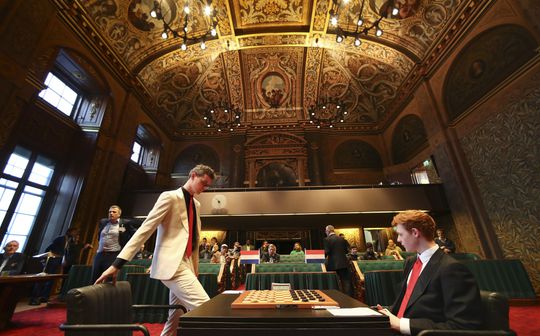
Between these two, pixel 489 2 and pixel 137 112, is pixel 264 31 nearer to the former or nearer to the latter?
pixel 137 112

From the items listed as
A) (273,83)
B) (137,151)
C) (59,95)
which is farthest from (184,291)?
(273,83)

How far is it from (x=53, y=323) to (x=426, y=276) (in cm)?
508

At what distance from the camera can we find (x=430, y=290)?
1244 millimetres

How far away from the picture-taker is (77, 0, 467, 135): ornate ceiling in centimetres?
834

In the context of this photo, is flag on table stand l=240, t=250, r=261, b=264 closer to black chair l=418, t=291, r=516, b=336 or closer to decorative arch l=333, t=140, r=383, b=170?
black chair l=418, t=291, r=516, b=336

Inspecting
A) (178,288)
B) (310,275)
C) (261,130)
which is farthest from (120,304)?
(261,130)

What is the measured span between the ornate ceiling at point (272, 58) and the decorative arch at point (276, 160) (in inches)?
37.5

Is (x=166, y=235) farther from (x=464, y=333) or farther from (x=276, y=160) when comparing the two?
(x=276, y=160)

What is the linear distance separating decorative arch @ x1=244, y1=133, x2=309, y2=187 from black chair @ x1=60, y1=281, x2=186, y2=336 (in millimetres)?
10698

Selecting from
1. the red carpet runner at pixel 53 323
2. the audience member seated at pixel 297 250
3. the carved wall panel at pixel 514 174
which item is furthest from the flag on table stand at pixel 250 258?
the carved wall panel at pixel 514 174

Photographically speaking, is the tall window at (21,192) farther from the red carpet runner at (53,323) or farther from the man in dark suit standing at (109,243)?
the man in dark suit standing at (109,243)

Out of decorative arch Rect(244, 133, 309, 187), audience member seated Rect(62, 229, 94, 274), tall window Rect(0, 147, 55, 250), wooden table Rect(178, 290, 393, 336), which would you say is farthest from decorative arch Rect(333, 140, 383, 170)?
wooden table Rect(178, 290, 393, 336)

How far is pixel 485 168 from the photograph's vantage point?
274 inches

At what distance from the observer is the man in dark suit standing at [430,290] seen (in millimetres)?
1088
